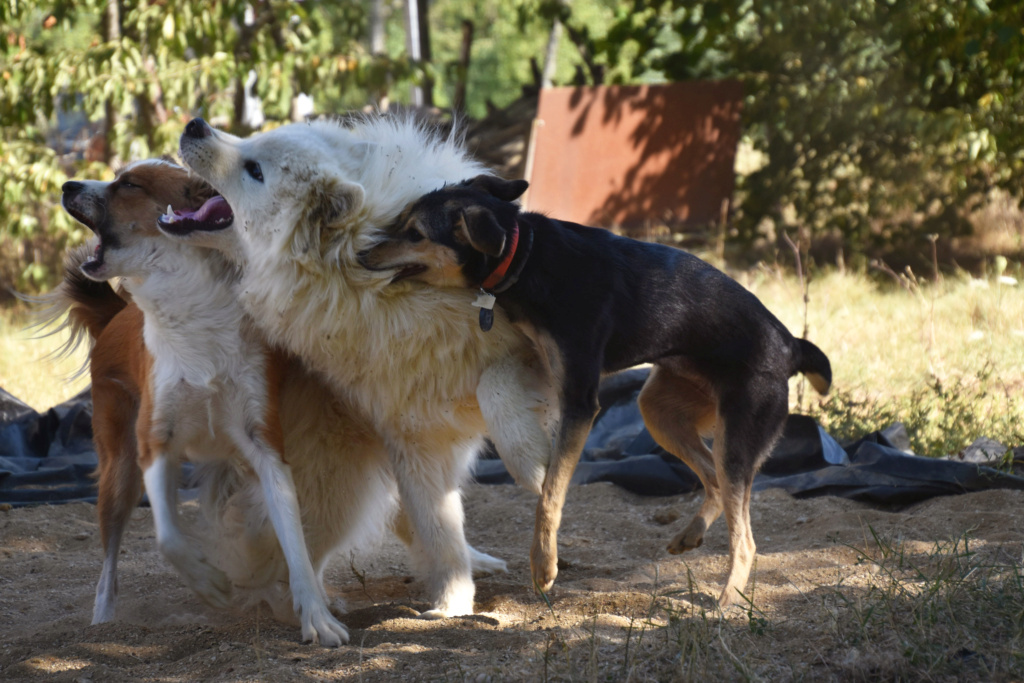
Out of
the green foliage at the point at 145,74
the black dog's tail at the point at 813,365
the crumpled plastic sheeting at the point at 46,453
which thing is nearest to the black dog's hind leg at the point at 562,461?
the black dog's tail at the point at 813,365

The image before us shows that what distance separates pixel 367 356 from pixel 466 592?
93 centimetres

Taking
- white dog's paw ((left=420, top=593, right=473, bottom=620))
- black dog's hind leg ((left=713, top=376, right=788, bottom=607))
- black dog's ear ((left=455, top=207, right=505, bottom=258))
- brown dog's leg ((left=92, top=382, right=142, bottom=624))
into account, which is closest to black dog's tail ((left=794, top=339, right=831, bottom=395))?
black dog's hind leg ((left=713, top=376, right=788, bottom=607))

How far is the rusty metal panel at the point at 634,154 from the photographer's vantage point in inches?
430

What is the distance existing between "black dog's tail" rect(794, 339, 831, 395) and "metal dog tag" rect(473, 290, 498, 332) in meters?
1.31

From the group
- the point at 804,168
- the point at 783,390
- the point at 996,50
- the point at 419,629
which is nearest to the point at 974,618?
the point at 783,390

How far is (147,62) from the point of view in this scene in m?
8.51

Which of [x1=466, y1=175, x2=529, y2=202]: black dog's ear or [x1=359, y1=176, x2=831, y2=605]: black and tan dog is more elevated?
[x1=466, y1=175, x2=529, y2=202]: black dog's ear

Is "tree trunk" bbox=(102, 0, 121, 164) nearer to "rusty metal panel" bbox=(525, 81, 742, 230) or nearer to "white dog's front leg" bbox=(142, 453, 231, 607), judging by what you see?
"rusty metal panel" bbox=(525, 81, 742, 230)

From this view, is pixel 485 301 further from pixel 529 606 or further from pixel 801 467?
pixel 801 467

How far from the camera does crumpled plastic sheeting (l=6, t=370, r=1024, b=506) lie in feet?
14.3

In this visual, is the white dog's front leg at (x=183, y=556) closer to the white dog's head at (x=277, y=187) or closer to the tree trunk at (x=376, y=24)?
the white dog's head at (x=277, y=187)

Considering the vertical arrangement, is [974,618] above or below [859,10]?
below

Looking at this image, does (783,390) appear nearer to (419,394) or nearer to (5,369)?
(419,394)

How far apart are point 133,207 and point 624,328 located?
1.82 metres
